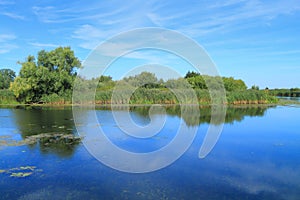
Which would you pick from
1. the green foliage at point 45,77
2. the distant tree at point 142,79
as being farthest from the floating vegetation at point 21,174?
the green foliage at point 45,77

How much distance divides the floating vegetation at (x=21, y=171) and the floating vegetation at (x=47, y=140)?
2.18 m

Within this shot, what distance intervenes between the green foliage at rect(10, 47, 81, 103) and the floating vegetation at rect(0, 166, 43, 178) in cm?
2003

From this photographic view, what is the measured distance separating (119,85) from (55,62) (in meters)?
7.97

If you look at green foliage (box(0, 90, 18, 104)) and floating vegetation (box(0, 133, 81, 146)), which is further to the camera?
green foliage (box(0, 90, 18, 104))

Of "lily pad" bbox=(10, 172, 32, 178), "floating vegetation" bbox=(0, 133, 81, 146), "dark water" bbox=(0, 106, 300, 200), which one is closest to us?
"dark water" bbox=(0, 106, 300, 200)

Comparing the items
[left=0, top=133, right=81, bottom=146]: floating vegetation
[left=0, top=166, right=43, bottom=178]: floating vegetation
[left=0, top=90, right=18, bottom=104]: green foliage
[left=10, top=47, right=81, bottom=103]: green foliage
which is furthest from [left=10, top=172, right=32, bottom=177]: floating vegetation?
[left=0, top=90, right=18, bottom=104]: green foliage

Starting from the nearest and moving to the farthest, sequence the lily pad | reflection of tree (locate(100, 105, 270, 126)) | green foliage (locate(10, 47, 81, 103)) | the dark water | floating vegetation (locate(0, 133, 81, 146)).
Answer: the dark water → the lily pad → floating vegetation (locate(0, 133, 81, 146)) → reflection of tree (locate(100, 105, 270, 126)) → green foliage (locate(10, 47, 81, 103))

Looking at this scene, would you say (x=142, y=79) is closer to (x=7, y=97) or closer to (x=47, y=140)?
(x=47, y=140)

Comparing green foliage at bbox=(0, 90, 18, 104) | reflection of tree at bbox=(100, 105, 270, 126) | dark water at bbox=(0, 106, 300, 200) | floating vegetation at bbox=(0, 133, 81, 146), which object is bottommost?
dark water at bbox=(0, 106, 300, 200)

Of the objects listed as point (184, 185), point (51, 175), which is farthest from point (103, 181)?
point (184, 185)

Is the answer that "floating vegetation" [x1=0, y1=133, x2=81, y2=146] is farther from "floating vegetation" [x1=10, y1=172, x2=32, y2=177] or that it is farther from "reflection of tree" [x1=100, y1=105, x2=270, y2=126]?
"reflection of tree" [x1=100, y1=105, x2=270, y2=126]

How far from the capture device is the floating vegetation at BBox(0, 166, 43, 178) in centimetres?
504

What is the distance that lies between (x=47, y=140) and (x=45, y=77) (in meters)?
17.5

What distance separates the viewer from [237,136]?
9508 mm
